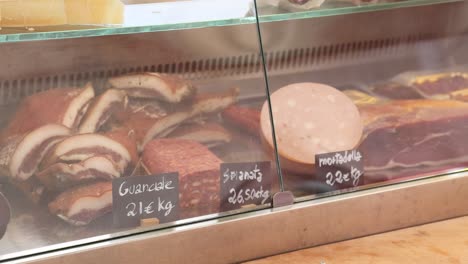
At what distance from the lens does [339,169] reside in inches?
63.4

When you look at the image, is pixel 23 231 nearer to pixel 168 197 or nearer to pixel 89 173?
pixel 89 173

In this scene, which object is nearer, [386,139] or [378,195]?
[378,195]

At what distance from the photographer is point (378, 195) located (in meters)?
1.61

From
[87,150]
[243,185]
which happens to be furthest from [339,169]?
[87,150]

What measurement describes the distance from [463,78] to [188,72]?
84 cm

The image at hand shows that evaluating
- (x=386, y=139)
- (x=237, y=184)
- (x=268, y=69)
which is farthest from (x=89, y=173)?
(x=386, y=139)

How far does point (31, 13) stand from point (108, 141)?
298 mm

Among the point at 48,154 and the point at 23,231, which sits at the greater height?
the point at 48,154

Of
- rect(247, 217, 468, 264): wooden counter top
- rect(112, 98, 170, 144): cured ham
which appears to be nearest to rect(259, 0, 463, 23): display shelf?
rect(112, 98, 170, 144): cured ham

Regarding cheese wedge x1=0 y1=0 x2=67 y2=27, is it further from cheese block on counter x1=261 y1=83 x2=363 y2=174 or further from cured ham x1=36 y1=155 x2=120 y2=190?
cheese block on counter x1=261 y1=83 x2=363 y2=174

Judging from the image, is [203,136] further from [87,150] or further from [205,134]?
[87,150]

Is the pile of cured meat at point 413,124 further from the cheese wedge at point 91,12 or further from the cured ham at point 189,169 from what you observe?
the cheese wedge at point 91,12

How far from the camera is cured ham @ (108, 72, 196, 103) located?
1.54 meters

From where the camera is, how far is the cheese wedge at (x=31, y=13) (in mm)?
1381
